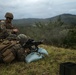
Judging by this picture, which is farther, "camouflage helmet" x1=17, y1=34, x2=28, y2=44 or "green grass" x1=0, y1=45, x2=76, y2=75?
"camouflage helmet" x1=17, y1=34, x2=28, y2=44

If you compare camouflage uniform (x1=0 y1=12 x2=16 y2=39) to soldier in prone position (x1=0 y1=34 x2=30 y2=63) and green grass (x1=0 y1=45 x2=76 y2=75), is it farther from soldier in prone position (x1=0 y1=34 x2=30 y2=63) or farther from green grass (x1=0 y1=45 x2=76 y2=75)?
green grass (x1=0 y1=45 x2=76 y2=75)

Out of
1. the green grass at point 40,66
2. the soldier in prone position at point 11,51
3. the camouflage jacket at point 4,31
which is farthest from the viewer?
the camouflage jacket at point 4,31

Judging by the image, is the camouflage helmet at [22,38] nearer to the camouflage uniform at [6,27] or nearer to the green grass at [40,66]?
the camouflage uniform at [6,27]

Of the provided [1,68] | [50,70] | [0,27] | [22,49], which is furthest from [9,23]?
[50,70]

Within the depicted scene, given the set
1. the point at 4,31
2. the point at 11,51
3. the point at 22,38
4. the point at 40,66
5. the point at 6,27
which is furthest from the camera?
the point at 6,27

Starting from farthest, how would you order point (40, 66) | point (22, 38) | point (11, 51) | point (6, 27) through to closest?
1. point (6, 27)
2. point (22, 38)
3. point (11, 51)
4. point (40, 66)

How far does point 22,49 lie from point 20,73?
1160 millimetres

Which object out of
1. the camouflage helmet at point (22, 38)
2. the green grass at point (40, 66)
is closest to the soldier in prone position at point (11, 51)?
the camouflage helmet at point (22, 38)

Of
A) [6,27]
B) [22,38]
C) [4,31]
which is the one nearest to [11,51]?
[22,38]

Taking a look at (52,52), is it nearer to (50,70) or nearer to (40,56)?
(40,56)

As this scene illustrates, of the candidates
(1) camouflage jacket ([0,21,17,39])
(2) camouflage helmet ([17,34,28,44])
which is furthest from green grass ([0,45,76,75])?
(1) camouflage jacket ([0,21,17,39])

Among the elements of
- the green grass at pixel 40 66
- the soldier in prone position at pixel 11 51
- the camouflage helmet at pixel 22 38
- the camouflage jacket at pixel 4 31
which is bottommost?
the green grass at pixel 40 66

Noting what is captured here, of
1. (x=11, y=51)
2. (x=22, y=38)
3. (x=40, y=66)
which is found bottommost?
(x=40, y=66)

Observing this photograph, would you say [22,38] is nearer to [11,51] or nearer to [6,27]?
[11,51]
